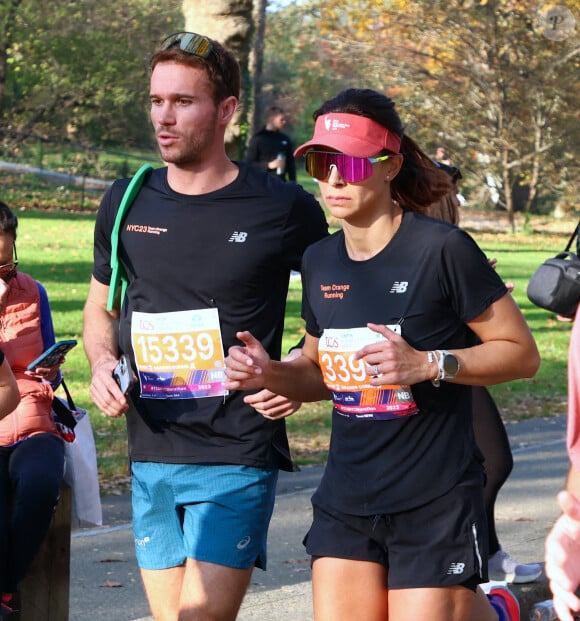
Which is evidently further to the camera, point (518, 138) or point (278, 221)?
point (518, 138)

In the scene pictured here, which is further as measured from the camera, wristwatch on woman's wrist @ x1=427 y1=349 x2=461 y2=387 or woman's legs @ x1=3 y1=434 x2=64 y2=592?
woman's legs @ x1=3 y1=434 x2=64 y2=592

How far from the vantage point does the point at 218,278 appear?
405cm

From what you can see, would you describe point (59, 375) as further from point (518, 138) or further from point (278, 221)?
point (518, 138)

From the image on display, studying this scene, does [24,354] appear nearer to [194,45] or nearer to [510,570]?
[194,45]

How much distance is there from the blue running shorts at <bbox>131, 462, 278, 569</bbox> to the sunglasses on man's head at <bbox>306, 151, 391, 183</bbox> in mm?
1001

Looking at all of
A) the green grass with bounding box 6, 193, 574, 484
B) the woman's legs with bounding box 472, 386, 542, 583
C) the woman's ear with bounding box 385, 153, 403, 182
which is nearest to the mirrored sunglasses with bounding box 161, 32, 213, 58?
the woman's ear with bounding box 385, 153, 403, 182

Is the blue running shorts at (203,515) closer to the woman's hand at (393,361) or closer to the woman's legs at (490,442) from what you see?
the woman's hand at (393,361)

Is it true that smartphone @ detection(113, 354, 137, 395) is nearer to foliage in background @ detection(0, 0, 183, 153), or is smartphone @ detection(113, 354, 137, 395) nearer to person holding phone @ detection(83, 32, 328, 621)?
person holding phone @ detection(83, 32, 328, 621)

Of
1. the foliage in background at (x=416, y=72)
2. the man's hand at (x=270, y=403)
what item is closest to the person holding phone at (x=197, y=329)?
the man's hand at (x=270, y=403)

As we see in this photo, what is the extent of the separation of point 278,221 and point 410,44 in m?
33.3

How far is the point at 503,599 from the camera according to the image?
15.3 ft

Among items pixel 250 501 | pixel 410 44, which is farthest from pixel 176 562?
pixel 410 44

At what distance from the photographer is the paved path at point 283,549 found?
223 inches

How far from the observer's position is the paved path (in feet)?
18.6
